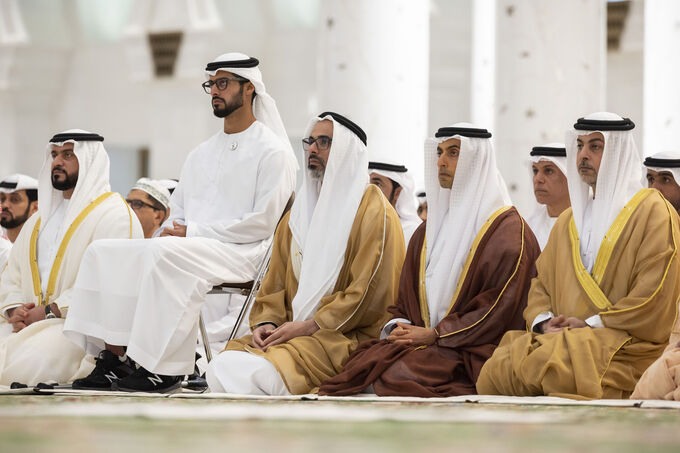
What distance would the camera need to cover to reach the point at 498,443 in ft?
8.34

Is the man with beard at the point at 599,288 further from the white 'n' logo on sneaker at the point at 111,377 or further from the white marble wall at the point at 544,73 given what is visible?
the white 'n' logo on sneaker at the point at 111,377

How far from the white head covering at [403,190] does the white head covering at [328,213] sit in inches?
54.3

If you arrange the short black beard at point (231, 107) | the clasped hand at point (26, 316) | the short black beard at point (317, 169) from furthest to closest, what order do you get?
the short black beard at point (231, 107) < the clasped hand at point (26, 316) < the short black beard at point (317, 169)

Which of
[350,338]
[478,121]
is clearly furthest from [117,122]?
[350,338]

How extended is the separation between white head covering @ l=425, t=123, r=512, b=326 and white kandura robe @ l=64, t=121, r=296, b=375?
0.97m

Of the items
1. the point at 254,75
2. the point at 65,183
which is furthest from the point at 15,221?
the point at 254,75

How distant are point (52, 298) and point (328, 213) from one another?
5.68ft

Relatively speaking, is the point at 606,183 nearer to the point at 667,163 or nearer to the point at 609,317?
the point at 609,317

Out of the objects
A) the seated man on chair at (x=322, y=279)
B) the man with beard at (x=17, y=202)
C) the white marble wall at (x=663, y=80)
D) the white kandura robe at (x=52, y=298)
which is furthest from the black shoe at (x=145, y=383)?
the white marble wall at (x=663, y=80)

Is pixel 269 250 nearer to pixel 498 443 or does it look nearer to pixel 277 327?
pixel 277 327

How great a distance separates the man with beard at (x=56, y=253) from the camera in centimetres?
573

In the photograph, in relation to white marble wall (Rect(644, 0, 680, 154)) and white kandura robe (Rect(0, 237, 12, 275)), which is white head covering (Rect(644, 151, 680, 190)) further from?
white kandura robe (Rect(0, 237, 12, 275))

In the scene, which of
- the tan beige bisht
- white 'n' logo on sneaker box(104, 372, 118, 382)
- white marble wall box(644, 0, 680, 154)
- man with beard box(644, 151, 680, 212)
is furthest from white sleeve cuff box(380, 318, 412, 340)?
white marble wall box(644, 0, 680, 154)

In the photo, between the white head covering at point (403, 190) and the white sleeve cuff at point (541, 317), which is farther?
the white head covering at point (403, 190)
